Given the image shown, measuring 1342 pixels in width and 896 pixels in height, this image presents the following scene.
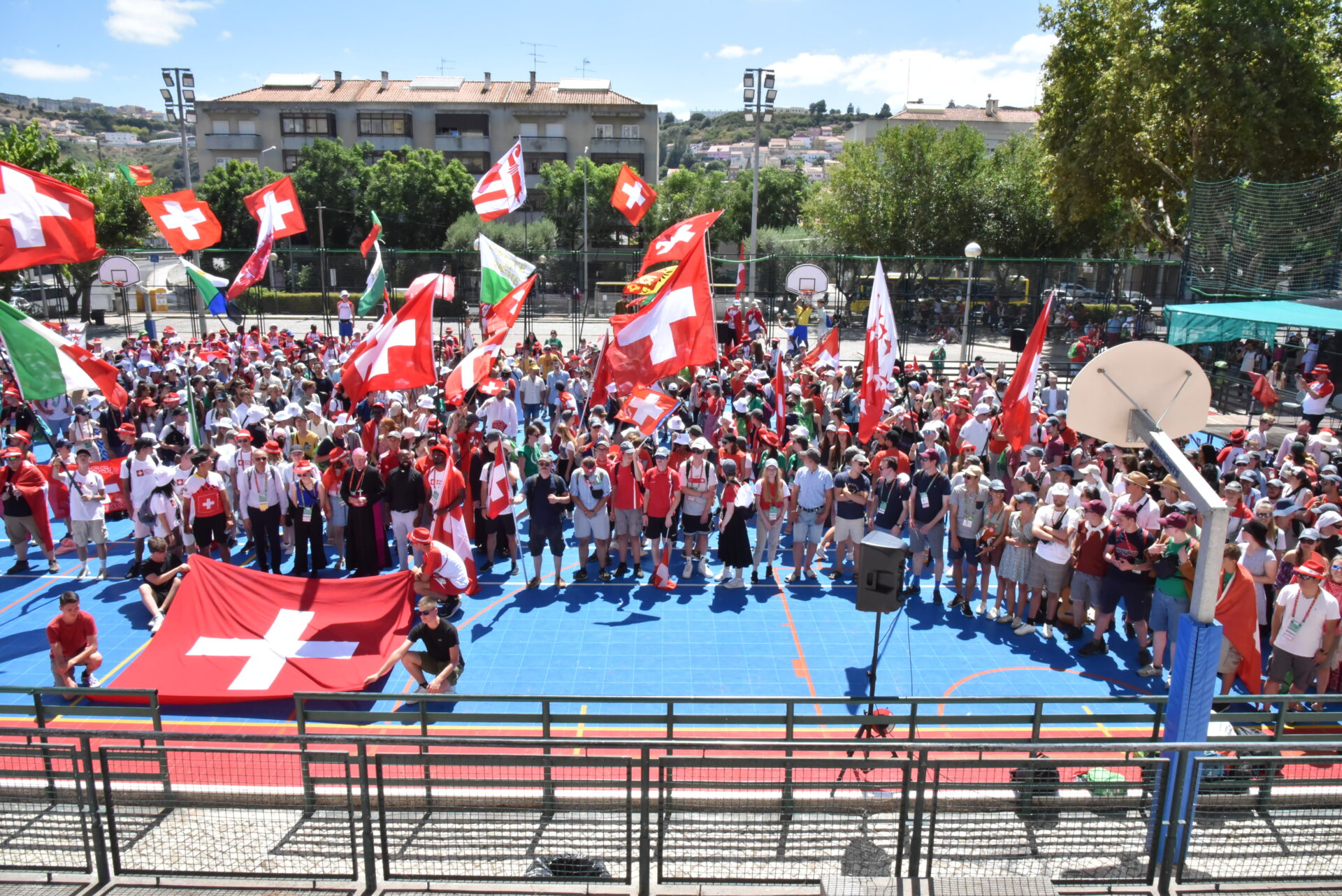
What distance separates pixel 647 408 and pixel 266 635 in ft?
17.9

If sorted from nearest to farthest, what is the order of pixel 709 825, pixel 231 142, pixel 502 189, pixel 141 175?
pixel 709 825
pixel 502 189
pixel 141 175
pixel 231 142

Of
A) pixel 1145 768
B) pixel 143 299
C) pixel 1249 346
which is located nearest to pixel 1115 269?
pixel 1249 346

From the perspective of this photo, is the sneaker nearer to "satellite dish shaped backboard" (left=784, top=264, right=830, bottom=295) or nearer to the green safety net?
the green safety net

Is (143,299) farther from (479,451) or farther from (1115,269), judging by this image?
(1115,269)

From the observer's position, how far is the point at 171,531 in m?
11.6

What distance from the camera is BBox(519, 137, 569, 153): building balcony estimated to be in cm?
6888

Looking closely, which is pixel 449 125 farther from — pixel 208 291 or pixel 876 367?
pixel 876 367

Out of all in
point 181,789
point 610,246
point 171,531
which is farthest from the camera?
point 610,246

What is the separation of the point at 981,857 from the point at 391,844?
365 centimetres

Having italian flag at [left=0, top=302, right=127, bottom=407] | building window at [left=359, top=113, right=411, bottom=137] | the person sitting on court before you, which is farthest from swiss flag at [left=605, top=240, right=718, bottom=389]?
building window at [left=359, top=113, right=411, bottom=137]

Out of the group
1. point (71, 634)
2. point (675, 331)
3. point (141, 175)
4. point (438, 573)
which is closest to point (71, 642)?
point (71, 634)

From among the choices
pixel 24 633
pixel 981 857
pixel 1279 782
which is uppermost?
pixel 1279 782

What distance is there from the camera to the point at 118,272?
2759cm

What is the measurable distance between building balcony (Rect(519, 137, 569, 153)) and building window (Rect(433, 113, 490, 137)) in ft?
12.0
